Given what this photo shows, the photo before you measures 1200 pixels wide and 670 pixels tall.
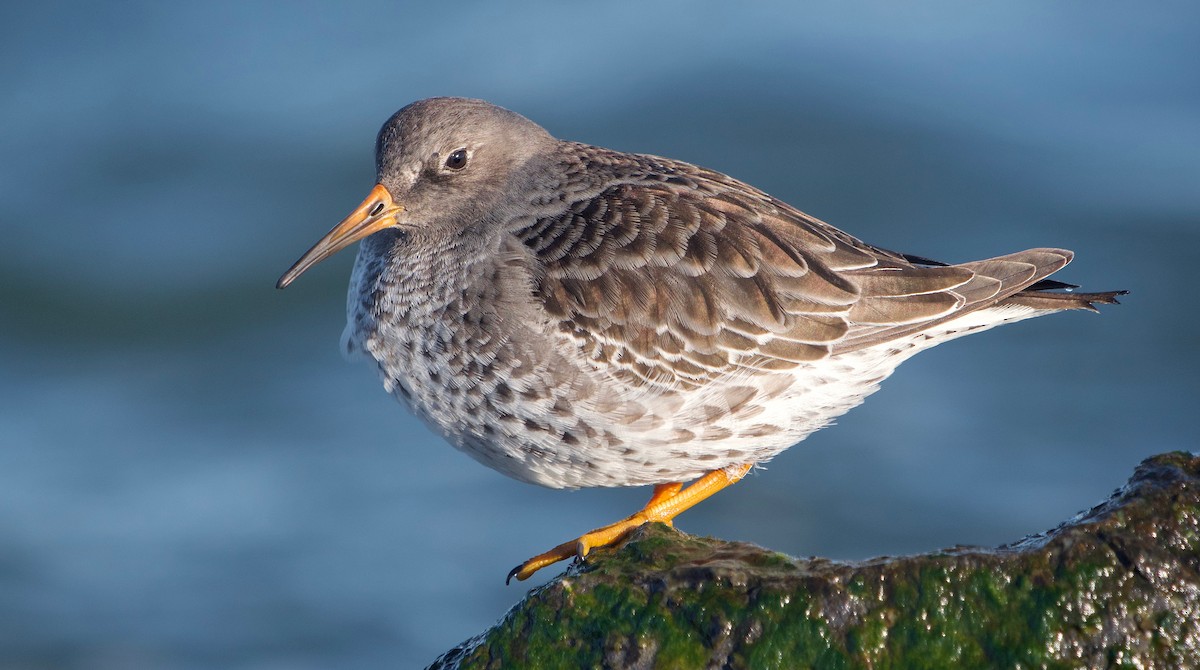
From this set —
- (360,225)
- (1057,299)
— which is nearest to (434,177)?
(360,225)

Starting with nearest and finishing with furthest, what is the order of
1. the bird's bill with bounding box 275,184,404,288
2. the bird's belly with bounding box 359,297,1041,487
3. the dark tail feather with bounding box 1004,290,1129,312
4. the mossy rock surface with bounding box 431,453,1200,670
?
the mossy rock surface with bounding box 431,453,1200,670
the bird's belly with bounding box 359,297,1041,487
the dark tail feather with bounding box 1004,290,1129,312
the bird's bill with bounding box 275,184,404,288

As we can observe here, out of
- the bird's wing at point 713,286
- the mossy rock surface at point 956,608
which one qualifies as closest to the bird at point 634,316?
the bird's wing at point 713,286

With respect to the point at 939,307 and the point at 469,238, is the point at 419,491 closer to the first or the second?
the point at 469,238

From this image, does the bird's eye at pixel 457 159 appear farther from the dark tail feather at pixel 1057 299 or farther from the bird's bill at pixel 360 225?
the dark tail feather at pixel 1057 299

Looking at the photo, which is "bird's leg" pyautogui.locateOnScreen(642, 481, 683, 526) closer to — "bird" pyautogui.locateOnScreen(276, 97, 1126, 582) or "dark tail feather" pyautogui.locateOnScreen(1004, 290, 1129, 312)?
"bird" pyautogui.locateOnScreen(276, 97, 1126, 582)

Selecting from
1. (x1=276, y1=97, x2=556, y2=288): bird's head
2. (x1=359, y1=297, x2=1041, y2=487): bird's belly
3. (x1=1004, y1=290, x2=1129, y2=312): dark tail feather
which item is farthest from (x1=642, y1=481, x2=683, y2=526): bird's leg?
(x1=1004, y1=290, x2=1129, y2=312): dark tail feather

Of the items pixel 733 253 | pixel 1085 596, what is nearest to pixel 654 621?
pixel 1085 596

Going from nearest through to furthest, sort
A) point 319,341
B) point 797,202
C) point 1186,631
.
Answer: point 1186,631, point 319,341, point 797,202
